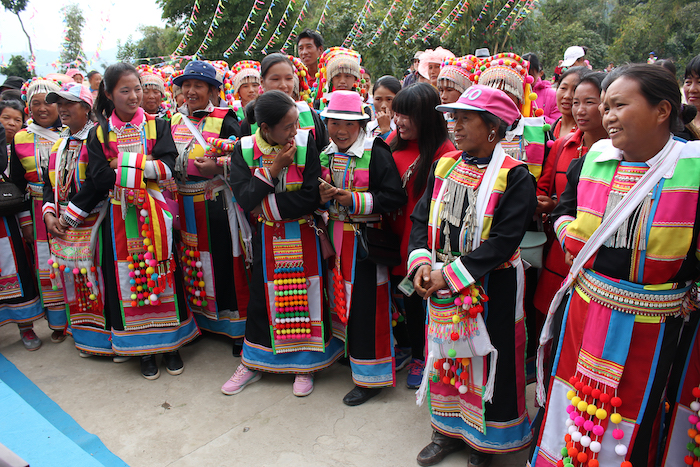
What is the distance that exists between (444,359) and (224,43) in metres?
16.0

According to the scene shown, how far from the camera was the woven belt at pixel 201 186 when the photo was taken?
3.74 metres

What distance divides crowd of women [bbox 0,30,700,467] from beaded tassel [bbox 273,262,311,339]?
1 centimetres

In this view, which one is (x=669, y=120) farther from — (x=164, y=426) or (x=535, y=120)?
(x=164, y=426)

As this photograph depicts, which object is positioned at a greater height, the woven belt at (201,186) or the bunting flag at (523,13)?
the bunting flag at (523,13)

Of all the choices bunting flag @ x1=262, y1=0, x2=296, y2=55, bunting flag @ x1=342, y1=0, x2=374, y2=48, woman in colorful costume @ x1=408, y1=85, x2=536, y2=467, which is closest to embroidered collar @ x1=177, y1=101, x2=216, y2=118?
woman in colorful costume @ x1=408, y1=85, x2=536, y2=467

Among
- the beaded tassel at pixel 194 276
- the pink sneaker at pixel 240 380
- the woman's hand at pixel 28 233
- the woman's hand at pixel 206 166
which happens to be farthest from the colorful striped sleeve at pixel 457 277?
the woman's hand at pixel 28 233

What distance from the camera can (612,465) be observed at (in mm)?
1990

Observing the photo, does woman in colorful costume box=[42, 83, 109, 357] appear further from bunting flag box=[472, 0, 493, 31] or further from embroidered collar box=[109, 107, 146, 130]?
bunting flag box=[472, 0, 493, 31]

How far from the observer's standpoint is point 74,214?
3494 mm

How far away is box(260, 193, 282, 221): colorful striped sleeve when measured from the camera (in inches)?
120

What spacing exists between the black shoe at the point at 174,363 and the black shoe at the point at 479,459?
2175 millimetres

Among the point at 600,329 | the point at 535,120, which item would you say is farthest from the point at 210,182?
the point at 600,329

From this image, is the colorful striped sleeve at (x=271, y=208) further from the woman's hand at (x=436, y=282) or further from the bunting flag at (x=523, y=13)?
the bunting flag at (x=523, y=13)

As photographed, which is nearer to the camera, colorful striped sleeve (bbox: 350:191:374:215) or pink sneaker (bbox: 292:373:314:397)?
colorful striped sleeve (bbox: 350:191:374:215)
